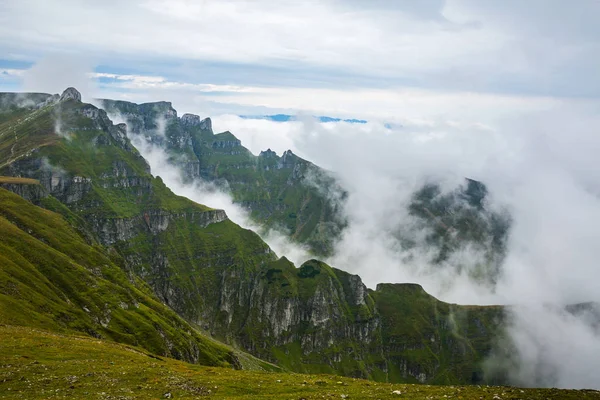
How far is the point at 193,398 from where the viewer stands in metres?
51.6

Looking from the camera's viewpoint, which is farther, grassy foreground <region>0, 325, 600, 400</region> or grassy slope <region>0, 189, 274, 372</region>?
grassy slope <region>0, 189, 274, 372</region>

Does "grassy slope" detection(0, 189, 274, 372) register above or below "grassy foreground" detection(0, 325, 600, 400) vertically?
below

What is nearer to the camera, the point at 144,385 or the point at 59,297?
the point at 144,385

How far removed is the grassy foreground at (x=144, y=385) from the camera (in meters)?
51.5

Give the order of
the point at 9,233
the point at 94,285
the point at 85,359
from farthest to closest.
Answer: the point at 94,285
the point at 9,233
the point at 85,359

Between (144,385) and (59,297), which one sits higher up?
(144,385)

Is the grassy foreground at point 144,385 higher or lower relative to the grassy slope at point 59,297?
higher

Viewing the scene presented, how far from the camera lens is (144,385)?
190 ft

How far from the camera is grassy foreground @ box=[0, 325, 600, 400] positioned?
51500mm

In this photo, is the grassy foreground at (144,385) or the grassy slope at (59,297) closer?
the grassy foreground at (144,385)

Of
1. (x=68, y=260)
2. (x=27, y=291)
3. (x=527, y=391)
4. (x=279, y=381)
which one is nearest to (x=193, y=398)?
(x=279, y=381)

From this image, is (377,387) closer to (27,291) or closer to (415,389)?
(415,389)

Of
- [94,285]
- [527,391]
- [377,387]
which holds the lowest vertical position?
[94,285]

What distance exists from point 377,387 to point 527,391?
63.9 feet
